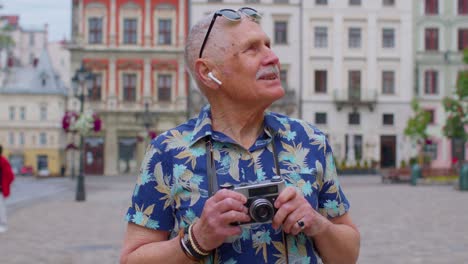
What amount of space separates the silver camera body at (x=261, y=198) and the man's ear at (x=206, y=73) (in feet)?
1.53

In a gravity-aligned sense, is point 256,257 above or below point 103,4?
below

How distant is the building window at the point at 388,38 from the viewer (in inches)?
2004

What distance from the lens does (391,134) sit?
50125mm

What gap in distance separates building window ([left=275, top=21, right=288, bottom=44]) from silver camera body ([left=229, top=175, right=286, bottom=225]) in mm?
49602

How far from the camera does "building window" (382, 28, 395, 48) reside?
5091 cm

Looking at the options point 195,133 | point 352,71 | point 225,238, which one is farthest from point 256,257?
point 352,71

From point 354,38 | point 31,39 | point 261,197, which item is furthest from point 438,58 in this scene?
point 31,39

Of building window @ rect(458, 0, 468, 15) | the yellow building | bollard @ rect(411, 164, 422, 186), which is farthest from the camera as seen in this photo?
the yellow building

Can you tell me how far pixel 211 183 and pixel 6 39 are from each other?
34857mm

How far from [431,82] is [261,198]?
169 ft

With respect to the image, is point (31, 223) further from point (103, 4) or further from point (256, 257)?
point (103, 4)

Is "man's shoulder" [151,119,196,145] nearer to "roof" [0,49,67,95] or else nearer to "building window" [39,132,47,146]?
"building window" [39,132,47,146]

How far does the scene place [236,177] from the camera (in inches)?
85.7

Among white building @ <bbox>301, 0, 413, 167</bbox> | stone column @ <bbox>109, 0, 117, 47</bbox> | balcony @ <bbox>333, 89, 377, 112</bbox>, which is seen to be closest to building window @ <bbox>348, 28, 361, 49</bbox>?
white building @ <bbox>301, 0, 413, 167</bbox>
